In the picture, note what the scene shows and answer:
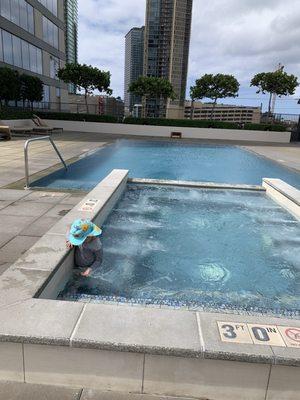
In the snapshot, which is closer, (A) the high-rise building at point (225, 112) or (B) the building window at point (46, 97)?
(B) the building window at point (46, 97)

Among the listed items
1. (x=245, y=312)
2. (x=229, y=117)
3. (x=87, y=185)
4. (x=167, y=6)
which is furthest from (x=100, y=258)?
(x=167, y=6)

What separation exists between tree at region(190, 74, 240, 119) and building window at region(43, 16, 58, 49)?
15666 millimetres

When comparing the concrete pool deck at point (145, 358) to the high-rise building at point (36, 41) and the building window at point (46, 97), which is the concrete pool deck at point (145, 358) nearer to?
the high-rise building at point (36, 41)

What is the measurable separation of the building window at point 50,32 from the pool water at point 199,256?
32077 mm

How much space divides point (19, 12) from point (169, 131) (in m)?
15.8

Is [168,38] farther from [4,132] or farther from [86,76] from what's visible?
[4,132]

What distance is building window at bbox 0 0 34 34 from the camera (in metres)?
25.9

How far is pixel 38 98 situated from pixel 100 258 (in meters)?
25.7

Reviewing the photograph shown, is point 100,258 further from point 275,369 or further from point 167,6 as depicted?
point 167,6

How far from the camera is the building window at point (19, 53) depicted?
26.0 m

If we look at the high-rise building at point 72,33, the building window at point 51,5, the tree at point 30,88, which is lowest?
the tree at point 30,88

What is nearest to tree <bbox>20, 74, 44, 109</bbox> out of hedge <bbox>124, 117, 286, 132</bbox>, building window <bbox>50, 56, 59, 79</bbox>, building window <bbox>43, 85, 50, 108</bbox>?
building window <bbox>43, 85, 50, 108</bbox>

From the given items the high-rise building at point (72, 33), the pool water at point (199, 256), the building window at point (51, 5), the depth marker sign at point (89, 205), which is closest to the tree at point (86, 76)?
the building window at point (51, 5)

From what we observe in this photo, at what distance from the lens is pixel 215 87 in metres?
31.9
